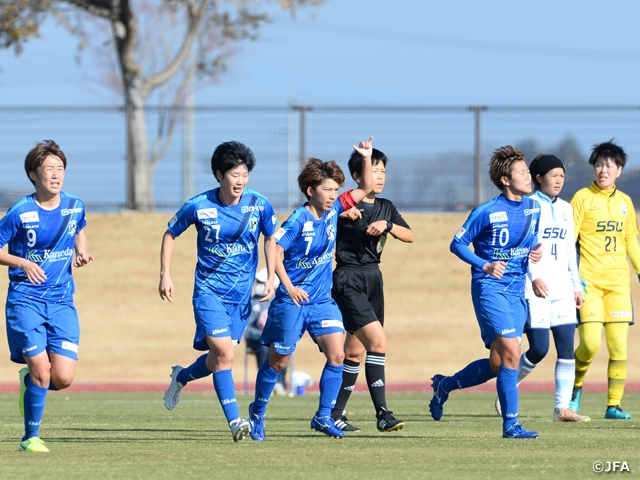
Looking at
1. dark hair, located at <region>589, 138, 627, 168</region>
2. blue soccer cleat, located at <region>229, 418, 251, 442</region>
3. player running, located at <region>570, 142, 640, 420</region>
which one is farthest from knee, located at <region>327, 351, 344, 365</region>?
dark hair, located at <region>589, 138, 627, 168</region>

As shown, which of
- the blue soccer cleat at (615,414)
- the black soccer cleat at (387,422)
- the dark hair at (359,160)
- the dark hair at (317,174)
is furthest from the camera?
the blue soccer cleat at (615,414)

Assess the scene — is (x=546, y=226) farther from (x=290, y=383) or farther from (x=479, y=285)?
(x=290, y=383)

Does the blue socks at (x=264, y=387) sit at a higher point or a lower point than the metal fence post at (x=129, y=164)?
lower

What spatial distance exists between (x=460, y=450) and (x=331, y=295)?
2.24m

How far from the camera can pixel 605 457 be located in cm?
720

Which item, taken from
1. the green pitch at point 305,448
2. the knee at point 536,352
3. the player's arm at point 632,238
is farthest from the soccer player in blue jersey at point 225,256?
the player's arm at point 632,238

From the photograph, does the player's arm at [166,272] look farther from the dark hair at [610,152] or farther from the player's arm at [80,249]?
the dark hair at [610,152]

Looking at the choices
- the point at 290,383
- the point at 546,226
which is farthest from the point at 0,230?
the point at 290,383

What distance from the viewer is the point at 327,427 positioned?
8828 millimetres

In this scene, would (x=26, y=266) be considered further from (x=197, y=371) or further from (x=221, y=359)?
(x=197, y=371)

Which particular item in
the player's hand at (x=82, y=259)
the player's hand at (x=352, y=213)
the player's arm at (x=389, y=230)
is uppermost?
the player's hand at (x=352, y=213)

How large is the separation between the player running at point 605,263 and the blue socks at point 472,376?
146 cm

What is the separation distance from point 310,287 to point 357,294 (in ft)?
2.51

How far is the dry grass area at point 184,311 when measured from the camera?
20.0 meters
